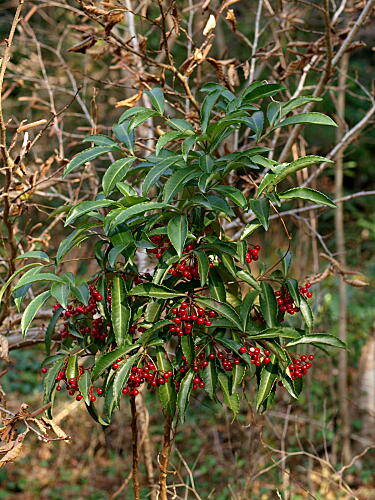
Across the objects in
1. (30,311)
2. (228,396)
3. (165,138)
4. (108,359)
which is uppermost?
(165,138)

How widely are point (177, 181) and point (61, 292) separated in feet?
1.50

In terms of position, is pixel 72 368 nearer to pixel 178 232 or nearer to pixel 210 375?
pixel 210 375

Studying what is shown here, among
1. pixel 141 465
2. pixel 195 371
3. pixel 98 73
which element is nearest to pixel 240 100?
pixel 195 371

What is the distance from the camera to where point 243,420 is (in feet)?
17.2

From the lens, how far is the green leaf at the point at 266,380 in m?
1.76

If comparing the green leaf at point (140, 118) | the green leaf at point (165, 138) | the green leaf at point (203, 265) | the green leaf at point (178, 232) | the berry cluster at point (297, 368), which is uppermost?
the green leaf at point (140, 118)

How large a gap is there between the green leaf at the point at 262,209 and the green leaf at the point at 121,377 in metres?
0.53

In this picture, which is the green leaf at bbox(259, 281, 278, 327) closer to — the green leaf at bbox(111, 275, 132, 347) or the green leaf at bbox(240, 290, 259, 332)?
the green leaf at bbox(240, 290, 259, 332)

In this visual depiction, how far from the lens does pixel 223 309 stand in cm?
175

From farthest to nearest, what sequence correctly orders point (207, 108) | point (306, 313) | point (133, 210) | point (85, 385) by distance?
1. point (207, 108)
2. point (306, 313)
3. point (85, 385)
4. point (133, 210)

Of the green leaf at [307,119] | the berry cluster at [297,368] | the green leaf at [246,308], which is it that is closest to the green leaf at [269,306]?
the green leaf at [246,308]

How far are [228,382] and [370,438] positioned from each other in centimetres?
355

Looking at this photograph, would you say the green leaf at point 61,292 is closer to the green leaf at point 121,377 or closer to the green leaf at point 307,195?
the green leaf at point 121,377

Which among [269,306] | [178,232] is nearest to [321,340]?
[269,306]
